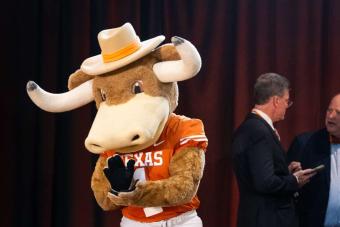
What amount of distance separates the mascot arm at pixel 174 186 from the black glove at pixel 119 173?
0.05 meters

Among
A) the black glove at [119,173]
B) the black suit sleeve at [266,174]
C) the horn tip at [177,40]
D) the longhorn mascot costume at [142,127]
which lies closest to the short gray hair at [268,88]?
the black suit sleeve at [266,174]

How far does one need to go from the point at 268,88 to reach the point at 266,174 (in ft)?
1.44

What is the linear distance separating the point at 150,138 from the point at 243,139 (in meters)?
0.81

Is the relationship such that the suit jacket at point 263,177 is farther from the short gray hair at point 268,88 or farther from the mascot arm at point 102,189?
the mascot arm at point 102,189

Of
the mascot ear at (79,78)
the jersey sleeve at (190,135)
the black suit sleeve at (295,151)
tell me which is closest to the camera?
the jersey sleeve at (190,135)

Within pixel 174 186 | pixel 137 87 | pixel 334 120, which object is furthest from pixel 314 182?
pixel 137 87

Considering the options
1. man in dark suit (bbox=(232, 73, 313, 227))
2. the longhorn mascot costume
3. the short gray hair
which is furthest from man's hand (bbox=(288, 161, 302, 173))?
the longhorn mascot costume

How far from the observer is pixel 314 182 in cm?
254

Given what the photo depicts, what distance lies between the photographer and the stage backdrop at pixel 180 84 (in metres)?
2.97

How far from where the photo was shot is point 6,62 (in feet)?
9.70

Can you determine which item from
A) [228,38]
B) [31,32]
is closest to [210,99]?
[228,38]

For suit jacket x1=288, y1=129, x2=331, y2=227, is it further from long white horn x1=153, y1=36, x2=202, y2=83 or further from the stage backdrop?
long white horn x1=153, y1=36, x2=202, y2=83

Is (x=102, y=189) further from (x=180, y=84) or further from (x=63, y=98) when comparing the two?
(x=180, y=84)

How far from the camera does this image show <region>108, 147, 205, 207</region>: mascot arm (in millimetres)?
1669
